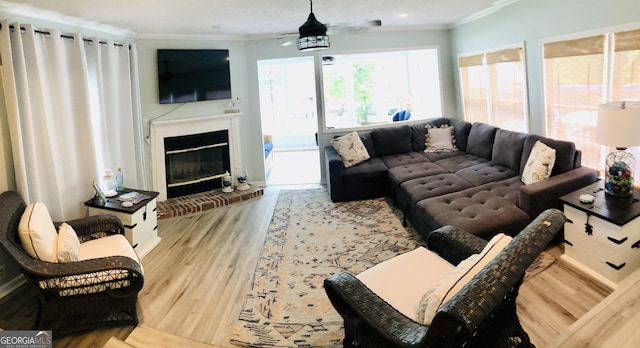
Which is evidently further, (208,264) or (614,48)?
(208,264)

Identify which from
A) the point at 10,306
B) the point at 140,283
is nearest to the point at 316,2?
the point at 140,283

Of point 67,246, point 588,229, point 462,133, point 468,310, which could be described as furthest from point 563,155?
point 67,246

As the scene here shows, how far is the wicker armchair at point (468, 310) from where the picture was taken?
1.34 m

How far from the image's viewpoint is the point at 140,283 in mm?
2605

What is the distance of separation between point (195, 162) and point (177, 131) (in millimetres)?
563

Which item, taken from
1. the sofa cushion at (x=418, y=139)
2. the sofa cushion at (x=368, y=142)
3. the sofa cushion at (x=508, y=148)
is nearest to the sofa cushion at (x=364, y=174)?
the sofa cushion at (x=368, y=142)

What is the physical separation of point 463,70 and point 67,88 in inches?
201

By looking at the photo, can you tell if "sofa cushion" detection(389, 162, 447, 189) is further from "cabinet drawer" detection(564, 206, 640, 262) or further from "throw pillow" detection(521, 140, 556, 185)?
"cabinet drawer" detection(564, 206, 640, 262)

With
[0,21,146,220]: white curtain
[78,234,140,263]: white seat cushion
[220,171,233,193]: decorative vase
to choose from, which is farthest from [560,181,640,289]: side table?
[0,21,146,220]: white curtain

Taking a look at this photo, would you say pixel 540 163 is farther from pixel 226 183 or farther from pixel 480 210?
pixel 226 183

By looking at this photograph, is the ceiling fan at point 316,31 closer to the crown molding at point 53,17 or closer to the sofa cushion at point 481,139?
the crown molding at point 53,17

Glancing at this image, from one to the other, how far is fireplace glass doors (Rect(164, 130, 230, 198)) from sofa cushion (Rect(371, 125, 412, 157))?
229 centimetres

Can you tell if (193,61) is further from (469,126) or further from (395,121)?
(469,126)

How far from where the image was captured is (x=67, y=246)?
2.60 meters
